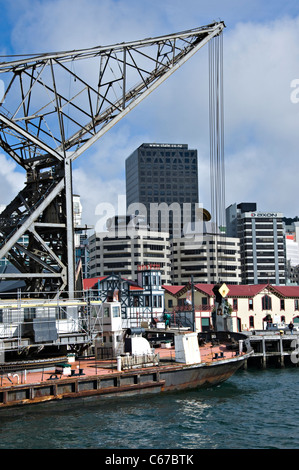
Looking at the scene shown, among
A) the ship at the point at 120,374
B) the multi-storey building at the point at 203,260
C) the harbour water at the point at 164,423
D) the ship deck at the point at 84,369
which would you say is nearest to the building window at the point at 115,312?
the ship at the point at 120,374

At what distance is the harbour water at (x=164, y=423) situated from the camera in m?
25.3

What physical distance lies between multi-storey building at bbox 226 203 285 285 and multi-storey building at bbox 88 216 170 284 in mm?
39415

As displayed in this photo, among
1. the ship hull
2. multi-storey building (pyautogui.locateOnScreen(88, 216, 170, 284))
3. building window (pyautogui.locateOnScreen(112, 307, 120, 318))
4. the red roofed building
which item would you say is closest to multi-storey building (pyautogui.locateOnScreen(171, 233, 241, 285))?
multi-storey building (pyautogui.locateOnScreen(88, 216, 170, 284))

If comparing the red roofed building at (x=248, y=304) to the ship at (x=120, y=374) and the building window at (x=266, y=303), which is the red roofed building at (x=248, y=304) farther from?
the ship at (x=120, y=374)

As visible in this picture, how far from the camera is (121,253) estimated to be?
140 m

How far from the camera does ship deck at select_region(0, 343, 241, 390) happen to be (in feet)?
104

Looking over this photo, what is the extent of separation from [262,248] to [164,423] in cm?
15025

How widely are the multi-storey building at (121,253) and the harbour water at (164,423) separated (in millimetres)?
100664

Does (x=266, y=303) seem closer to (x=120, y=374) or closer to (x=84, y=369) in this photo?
(x=84, y=369)

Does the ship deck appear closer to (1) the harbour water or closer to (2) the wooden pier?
(1) the harbour water

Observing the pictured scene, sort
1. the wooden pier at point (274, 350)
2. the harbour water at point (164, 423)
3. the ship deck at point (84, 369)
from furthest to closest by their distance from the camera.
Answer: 1. the wooden pier at point (274, 350)
2. the ship deck at point (84, 369)
3. the harbour water at point (164, 423)

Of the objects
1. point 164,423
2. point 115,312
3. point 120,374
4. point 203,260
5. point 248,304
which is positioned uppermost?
point 203,260

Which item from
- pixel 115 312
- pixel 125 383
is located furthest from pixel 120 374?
pixel 115 312
